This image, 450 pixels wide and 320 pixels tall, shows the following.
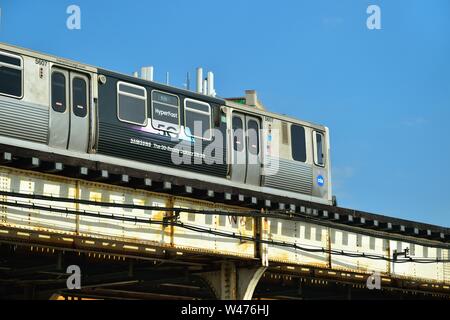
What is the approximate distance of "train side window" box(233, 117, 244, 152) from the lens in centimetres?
4222

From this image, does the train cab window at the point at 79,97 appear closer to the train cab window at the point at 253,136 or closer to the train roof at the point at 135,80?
the train roof at the point at 135,80

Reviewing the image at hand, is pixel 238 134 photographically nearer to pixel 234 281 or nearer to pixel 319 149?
pixel 319 149

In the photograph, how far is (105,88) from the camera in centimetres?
3772

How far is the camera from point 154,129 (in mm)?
39000

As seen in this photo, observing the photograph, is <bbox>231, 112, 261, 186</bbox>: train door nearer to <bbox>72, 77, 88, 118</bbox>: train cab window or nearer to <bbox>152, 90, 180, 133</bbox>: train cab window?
<bbox>152, 90, 180, 133</bbox>: train cab window

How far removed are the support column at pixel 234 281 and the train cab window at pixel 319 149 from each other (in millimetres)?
8490

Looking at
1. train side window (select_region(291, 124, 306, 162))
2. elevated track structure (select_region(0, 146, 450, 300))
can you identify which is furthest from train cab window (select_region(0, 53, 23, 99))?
train side window (select_region(291, 124, 306, 162))

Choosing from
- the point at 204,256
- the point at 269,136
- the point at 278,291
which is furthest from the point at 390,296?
the point at 204,256

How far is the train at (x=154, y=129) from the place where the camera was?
34844mm

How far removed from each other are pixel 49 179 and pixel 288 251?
1179 cm

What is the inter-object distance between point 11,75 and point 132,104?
564 cm

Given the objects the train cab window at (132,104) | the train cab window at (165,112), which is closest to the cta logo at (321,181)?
the train cab window at (165,112)

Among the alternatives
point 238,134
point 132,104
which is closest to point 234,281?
point 238,134
